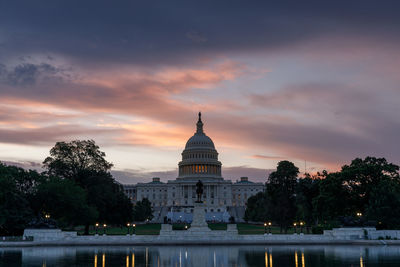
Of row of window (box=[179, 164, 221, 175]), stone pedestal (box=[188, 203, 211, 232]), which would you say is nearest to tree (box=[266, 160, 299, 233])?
stone pedestal (box=[188, 203, 211, 232])

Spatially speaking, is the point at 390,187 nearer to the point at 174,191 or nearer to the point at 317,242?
the point at 317,242

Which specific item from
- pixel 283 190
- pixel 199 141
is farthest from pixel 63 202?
pixel 199 141

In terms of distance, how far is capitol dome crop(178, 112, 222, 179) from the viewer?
18712 centimetres

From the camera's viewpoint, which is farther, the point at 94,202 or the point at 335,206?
the point at 94,202

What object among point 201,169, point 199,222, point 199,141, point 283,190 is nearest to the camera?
point 199,222

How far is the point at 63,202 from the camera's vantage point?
62094mm

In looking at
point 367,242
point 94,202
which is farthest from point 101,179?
point 367,242

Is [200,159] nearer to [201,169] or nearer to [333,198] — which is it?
[201,169]

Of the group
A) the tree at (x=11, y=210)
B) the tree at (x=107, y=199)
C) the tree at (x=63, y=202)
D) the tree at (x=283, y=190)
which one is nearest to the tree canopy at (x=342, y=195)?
the tree at (x=283, y=190)

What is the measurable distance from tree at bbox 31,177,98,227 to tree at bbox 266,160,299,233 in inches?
991

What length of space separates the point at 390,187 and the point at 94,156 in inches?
1575

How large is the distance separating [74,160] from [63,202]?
36.7 ft

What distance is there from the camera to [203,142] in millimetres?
188500

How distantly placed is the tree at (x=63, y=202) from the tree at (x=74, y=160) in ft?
21.6
